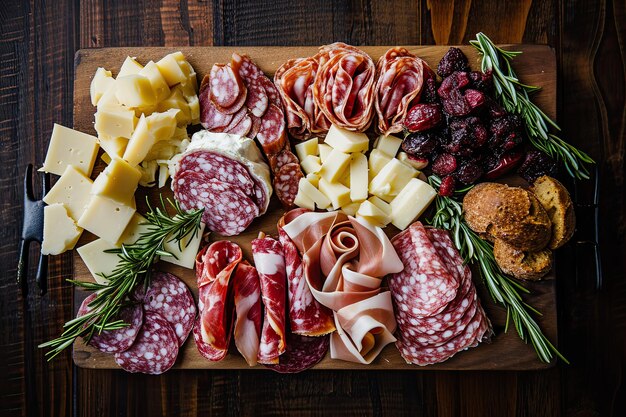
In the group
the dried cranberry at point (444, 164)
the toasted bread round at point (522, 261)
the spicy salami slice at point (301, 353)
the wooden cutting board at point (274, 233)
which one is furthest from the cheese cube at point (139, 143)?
the toasted bread round at point (522, 261)

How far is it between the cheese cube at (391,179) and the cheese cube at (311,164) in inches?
7.6

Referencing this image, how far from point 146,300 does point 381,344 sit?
82 centimetres

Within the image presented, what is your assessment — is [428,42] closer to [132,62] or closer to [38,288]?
[132,62]

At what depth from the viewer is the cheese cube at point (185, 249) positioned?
1.74m

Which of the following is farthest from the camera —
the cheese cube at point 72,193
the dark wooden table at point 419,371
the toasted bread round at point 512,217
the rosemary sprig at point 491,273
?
the dark wooden table at point 419,371

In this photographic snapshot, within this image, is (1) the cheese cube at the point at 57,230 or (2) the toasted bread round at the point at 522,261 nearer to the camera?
(2) the toasted bread round at the point at 522,261

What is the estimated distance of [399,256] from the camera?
5.60ft

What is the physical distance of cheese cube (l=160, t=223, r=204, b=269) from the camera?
5.69 feet

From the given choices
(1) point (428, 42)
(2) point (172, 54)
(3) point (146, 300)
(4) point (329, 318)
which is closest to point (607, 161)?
(1) point (428, 42)

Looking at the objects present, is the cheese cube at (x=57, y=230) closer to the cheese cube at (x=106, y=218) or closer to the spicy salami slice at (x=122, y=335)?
the cheese cube at (x=106, y=218)

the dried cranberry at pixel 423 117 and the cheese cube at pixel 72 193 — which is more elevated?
the dried cranberry at pixel 423 117

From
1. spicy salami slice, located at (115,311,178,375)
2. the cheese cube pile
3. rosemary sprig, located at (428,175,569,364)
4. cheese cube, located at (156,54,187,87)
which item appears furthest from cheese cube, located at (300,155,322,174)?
spicy salami slice, located at (115,311,178,375)

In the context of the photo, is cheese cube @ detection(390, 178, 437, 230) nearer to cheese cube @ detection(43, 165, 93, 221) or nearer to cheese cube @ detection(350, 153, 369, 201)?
cheese cube @ detection(350, 153, 369, 201)

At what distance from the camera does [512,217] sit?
5.06 feet
